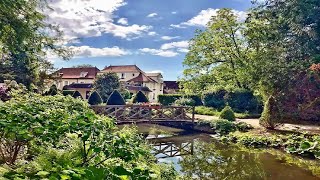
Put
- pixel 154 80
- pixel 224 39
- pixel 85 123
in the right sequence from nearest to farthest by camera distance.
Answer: pixel 85 123 → pixel 224 39 → pixel 154 80

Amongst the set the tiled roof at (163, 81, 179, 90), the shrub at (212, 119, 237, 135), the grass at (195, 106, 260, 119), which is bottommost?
the shrub at (212, 119, 237, 135)

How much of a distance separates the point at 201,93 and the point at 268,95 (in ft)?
33.2

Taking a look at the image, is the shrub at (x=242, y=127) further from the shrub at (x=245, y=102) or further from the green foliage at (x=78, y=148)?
the green foliage at (x=78, y=148)

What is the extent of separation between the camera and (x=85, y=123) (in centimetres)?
287

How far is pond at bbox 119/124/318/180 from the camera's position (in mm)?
9164

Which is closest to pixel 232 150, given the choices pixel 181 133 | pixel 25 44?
pixel 181 133

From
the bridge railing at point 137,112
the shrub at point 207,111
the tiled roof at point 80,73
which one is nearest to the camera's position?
the bridge railing at point 137,112

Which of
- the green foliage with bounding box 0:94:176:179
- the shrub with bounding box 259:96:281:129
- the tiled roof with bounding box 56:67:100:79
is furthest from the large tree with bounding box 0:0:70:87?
the tiled roof with bounding box 56:67:100:79

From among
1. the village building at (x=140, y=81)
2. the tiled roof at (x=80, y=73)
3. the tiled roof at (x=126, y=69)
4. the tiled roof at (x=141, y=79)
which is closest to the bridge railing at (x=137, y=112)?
the village building at (x=140, y=81)

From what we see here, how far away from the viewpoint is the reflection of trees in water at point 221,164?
9109 millimetres

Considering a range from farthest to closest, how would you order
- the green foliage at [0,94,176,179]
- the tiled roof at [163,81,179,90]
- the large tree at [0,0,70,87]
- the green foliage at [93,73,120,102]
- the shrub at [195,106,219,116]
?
1. the tiled roof at [163,81,179,90]
2. the green foliage at [93,73,120,102]
3. the shrub at [195,106,219,116]
4. the large tree at [0,0,70,87]
5. the green foliage at [0,94,176,179]

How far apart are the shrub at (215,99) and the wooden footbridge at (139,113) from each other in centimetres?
677

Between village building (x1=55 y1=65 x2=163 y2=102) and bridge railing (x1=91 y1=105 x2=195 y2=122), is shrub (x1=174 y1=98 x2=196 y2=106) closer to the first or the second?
bridge railing (x1=91 y1=105 x2=195 y2=122)

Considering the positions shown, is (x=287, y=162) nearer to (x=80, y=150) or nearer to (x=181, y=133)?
(x=181, y=133)
